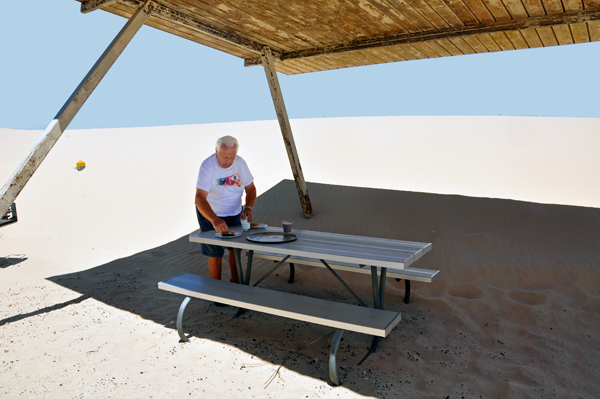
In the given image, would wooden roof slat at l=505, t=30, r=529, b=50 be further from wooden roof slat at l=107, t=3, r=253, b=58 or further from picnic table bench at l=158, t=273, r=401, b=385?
picnic table bench at l=158, t=273, r=401, b=385

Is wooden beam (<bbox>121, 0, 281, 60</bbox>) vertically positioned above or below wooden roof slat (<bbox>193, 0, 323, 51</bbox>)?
below

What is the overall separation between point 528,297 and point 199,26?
16.6 ft

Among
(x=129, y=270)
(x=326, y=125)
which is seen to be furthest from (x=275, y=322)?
(x=326, y=125)

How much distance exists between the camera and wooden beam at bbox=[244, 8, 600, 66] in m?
4.70

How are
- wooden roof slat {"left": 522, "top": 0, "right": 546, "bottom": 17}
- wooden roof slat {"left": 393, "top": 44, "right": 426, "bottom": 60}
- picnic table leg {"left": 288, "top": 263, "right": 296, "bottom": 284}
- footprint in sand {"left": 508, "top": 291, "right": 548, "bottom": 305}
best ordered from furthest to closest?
wooden roof slat {"left": 393, "top": 44, "right": 426, "bottom": 60}
picnic table leg {"left": 288, "top": 263, "right": 296, "bottom": 284}
wooden roof slat {"left": 522, "top": 0, "right": 546, "bottom": 17}
footprint in sand {"left": 508, "top": 291, "right": 548, "bottom": 305}

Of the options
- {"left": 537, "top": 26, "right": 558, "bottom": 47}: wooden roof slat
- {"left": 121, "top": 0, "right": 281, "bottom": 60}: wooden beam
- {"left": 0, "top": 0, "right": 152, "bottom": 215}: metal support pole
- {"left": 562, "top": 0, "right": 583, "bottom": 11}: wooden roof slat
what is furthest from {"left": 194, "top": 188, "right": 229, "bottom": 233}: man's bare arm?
{"left": 537, "top": 26, "right": 558, "bottom": 47}: wooden roof slat

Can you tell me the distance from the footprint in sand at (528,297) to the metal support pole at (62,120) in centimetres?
471

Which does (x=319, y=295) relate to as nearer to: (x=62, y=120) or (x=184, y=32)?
(x=62, y=120)

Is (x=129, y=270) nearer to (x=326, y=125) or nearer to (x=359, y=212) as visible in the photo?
(x=359, y=212)

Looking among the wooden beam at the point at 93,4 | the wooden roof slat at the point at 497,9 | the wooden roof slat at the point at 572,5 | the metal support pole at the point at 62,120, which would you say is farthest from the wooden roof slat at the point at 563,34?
the wooden beam at the point at 93,4

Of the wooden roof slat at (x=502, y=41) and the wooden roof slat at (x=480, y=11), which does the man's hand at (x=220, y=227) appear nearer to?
the wooden roof slat at (x=480, y=11)

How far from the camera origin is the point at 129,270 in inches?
237

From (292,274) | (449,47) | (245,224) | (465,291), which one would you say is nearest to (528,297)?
(465,291)

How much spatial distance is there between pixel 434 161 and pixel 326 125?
40.0 ft
